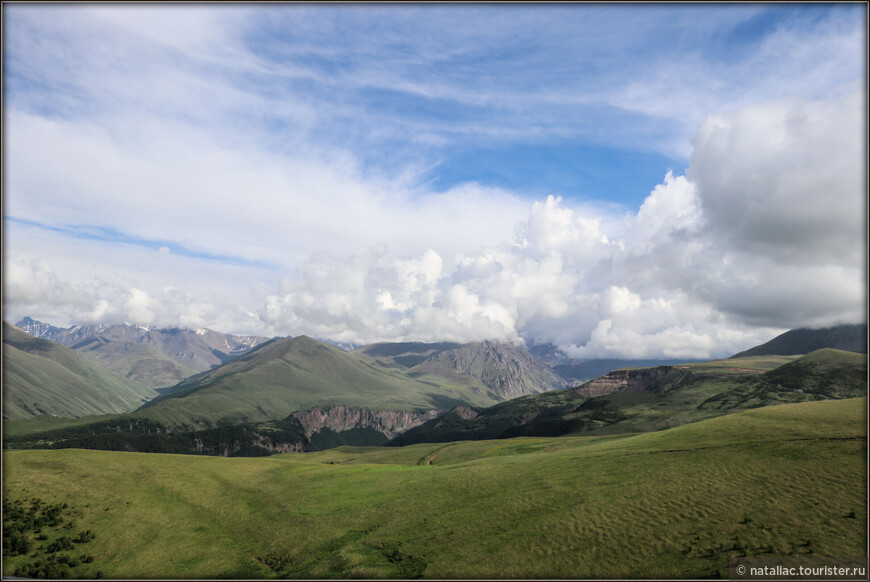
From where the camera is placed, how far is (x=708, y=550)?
38938mm

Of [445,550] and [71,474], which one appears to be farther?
[71,474]

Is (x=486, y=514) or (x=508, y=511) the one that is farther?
(x=486, y=514)

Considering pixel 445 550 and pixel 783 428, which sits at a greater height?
pixel 783 428

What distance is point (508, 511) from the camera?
174 feet

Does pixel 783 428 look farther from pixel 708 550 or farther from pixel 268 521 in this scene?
pixel 268 521

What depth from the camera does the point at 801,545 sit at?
38.0 meters

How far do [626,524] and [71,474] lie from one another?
78285mm

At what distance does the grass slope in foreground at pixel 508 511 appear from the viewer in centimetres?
4069

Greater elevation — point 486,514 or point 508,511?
point 508,511

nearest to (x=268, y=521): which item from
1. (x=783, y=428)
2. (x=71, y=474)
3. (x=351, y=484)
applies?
(x=351, y=484)

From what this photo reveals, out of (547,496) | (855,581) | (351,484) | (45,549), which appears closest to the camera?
(855,581)

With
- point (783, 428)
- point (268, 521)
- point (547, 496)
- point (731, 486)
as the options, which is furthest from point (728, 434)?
point (268, 521)

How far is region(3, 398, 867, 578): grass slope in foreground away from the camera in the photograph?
133ft

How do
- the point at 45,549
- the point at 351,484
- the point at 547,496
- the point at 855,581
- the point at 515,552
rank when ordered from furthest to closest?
the point at 351,484
the point at 547,496
the point at 45,549
the point at 515,552
the point at 855,581
